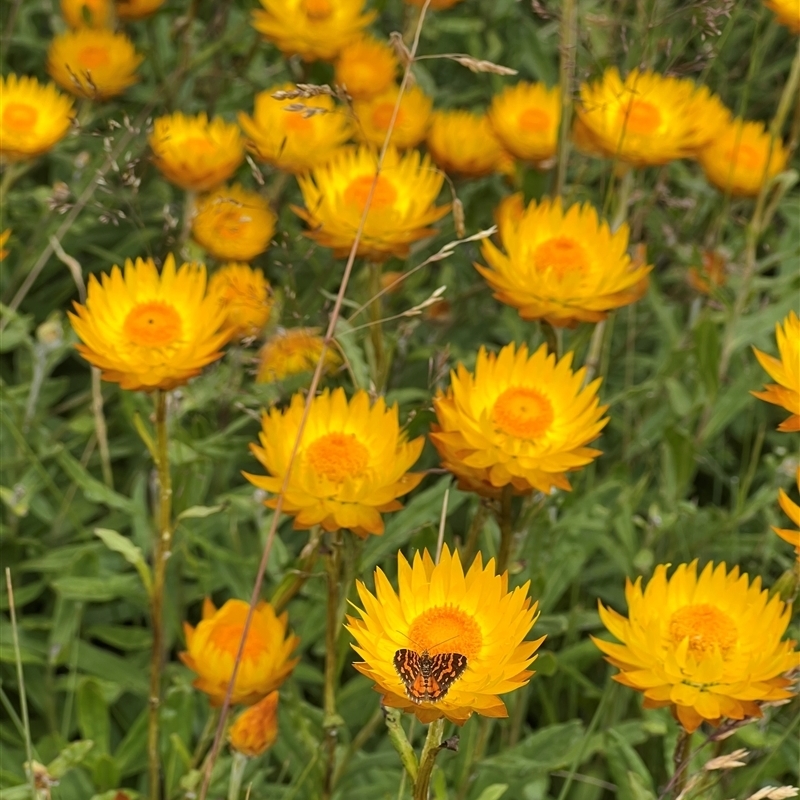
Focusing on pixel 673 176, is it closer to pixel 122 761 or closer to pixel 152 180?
pixel 152 180

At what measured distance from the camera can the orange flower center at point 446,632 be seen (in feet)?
3.62

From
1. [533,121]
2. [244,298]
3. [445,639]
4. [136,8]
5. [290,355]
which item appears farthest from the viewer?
[136,8]

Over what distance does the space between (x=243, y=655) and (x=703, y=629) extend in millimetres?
522

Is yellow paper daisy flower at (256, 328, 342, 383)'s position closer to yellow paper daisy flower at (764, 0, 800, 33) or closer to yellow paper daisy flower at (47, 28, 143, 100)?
yellow paper daisy flower at (47, 28, 143, 100)

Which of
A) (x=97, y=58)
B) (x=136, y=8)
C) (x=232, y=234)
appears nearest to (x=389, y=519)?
(x=232, y=234)

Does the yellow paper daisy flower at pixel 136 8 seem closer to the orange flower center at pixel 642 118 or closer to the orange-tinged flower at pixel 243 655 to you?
the orange flower center at pixel 642 118

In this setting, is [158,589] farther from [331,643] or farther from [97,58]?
[97,58]

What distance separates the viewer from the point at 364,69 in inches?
96.5

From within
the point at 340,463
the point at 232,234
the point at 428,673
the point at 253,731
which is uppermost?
the point at 428,673

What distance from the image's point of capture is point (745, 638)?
127cm

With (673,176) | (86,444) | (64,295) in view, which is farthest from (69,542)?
(673,176)

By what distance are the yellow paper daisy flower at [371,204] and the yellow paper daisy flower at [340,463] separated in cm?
31

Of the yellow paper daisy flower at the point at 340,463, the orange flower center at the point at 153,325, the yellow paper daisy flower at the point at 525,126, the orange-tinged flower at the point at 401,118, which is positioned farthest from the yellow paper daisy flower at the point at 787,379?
the orange-tinged flower at the point at 401,118

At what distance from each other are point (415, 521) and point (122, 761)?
1.78 ft
